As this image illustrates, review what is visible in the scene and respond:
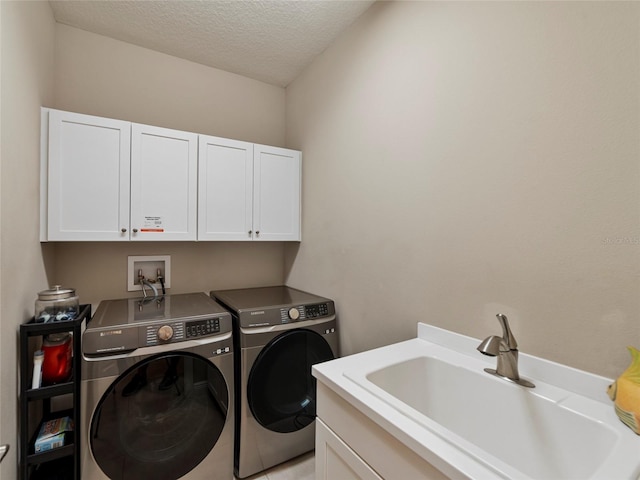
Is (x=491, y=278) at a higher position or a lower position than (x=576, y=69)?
lower

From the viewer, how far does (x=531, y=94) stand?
3.31 feet

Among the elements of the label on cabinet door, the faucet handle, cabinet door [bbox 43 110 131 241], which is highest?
cabinet door [bbox 43 110 131 241]

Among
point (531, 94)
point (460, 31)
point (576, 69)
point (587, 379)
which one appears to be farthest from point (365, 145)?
point (587, 379)

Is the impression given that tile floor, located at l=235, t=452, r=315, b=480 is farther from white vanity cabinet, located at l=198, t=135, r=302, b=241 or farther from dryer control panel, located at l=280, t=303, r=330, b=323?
white vanity cabinet, located at l=198, t=135, r=302, b=241

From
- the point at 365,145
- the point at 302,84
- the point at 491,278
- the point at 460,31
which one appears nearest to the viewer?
the point at 491,278

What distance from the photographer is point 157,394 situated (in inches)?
56.1

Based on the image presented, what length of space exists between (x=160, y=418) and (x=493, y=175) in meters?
1.85

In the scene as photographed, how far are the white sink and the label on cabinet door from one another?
136cm

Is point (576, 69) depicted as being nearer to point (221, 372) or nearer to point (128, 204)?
point (221, 372)

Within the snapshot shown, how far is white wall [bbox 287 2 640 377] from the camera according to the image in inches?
33.1

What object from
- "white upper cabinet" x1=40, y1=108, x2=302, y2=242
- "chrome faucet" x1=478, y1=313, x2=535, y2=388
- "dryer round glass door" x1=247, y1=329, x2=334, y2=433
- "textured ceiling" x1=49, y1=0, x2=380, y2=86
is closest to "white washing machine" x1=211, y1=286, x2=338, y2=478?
"dryer round glass door" x1=247, y1=329, x2=334, y2=433

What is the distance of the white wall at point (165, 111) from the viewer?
189 centimetres

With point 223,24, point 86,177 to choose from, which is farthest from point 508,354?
point 223,24

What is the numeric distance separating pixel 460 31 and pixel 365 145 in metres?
0.67
